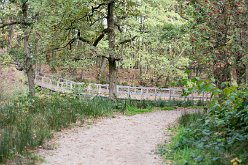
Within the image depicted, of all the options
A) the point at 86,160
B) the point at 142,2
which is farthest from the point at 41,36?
the point at 86,160

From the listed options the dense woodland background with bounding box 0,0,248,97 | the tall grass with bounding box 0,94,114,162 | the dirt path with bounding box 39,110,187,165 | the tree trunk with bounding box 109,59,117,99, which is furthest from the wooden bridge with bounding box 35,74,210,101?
the dirt path with bounding box 39,110,187,165

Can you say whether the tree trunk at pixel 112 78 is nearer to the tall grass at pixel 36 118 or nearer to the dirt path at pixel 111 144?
the tall grass at pixel 36 118

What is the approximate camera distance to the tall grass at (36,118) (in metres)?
7.33

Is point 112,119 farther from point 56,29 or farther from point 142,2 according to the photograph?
point 142,2

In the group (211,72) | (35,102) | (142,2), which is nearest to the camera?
(211,72)

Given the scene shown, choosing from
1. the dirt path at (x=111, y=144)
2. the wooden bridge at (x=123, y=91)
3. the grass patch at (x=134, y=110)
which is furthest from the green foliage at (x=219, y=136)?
the wooden bridge at (x=123, y=91)

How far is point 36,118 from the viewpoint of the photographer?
10.4 metres

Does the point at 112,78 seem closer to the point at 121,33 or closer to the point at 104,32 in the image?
the point at 104,32

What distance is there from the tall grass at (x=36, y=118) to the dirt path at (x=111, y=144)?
0.50 metres

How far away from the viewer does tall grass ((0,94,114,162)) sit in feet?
24.1

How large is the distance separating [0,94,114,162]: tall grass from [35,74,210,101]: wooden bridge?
243 centimetres

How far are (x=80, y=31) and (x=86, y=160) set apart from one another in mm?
10991

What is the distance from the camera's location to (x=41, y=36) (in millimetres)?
16266

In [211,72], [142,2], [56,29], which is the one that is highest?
[142,2]
